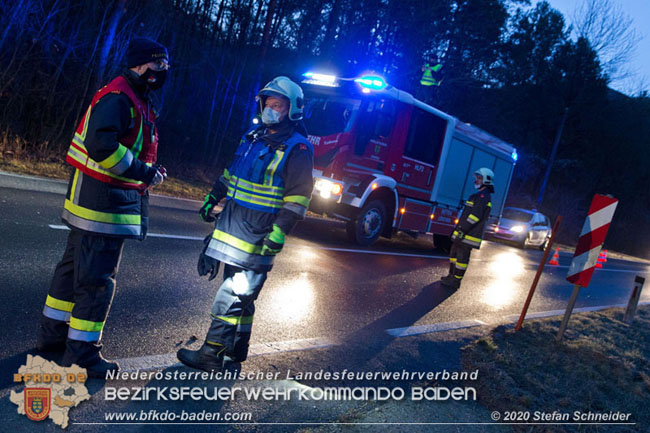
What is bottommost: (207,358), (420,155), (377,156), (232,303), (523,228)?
(207,358)

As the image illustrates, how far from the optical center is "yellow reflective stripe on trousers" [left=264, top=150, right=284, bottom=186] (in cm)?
327

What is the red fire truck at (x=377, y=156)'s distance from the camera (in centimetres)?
923

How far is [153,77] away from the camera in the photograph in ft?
9.84

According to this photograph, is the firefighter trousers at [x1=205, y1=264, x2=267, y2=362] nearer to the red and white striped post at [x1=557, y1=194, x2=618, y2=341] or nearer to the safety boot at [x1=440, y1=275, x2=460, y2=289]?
the red and white striped post at [x1=557, y1=194, x2=618, y2=341]

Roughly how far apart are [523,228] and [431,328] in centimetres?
1523

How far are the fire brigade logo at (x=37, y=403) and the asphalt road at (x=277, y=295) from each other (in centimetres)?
20

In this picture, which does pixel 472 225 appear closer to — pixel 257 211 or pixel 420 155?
pixel 420 155

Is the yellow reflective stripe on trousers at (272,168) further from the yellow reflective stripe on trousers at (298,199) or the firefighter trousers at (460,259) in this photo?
the firefighter trousers at (460,259)

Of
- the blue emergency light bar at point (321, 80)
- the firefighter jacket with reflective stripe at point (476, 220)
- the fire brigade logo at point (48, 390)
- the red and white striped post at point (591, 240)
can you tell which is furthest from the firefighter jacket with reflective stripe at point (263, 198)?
the blue emergency light bar at point (321, 80)

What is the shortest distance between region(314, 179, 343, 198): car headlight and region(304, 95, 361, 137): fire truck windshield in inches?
38.6

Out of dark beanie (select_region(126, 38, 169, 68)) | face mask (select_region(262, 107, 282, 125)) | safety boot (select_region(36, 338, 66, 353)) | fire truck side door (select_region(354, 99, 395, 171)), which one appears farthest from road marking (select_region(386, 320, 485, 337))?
fire truck side door (select_region(354, 99, 395, 171))

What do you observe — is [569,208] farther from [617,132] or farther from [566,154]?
[617,132]

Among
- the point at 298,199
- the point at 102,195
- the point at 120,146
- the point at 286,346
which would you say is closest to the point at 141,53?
the point at 120,146

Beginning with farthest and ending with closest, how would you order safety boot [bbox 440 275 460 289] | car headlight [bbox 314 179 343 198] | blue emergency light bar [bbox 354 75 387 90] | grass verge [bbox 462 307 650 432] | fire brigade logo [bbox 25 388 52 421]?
blue emergency light bar [bbox 354 75 387 90], car headlight [bbox 314 179 343 198], safety boot [bbox 440 275 460 289], grass verge [bbox 462 307 650 432], fire brigade logo [bbox 25 388 52 421]
